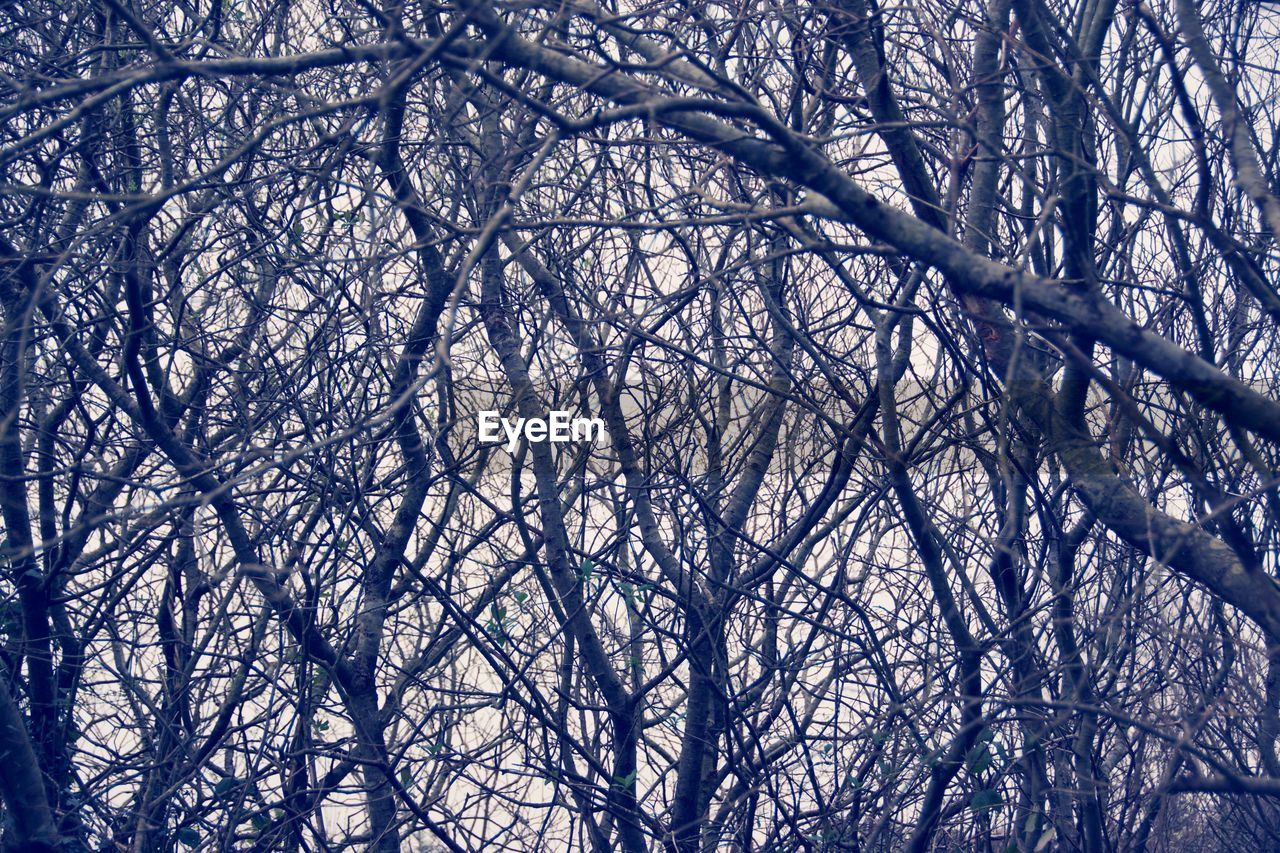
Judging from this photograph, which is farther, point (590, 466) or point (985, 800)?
point (590, 466)

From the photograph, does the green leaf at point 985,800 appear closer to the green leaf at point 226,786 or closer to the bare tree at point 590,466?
the bare tree at point 590,466

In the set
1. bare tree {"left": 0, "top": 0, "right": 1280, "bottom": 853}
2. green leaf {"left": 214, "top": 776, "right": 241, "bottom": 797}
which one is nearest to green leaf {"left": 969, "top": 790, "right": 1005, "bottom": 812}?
bare tree {"left": 0, "top": 0, "right": 1280, "bottom": 853}

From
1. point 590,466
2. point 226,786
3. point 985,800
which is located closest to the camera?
point 985,800

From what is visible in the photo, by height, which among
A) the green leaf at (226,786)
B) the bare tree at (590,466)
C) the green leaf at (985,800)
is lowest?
the green leaf at (985,800)

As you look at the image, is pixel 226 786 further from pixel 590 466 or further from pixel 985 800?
Answer: pixel 985 800

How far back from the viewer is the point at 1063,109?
9.50 ft

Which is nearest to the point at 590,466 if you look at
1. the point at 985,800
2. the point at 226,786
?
the point at 226,786

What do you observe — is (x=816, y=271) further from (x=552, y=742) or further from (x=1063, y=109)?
(x=552, y=742)

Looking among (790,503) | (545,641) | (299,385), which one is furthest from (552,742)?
(299,385)

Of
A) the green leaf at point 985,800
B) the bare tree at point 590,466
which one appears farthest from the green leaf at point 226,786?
the green leaf at point 985,800

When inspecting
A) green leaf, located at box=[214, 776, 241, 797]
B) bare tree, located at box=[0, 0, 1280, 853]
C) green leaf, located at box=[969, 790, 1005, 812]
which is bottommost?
green leaf, located at box=[969, 790, 1005, 812]

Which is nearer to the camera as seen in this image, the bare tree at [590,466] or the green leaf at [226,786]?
the bare tree at [590,466]

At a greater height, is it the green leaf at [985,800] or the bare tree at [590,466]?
the bare tree at [590,466]

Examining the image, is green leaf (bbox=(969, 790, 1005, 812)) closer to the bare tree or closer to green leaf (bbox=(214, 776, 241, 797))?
the bare tree
